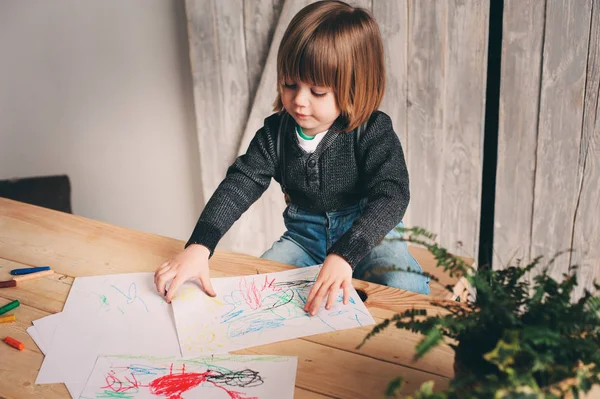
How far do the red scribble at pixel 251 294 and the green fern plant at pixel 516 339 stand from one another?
1.40ft

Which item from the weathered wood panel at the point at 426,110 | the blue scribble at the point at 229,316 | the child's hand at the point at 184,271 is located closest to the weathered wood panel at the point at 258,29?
the weathered wood panel at the point at 426,110

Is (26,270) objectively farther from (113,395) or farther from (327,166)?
(327,166)

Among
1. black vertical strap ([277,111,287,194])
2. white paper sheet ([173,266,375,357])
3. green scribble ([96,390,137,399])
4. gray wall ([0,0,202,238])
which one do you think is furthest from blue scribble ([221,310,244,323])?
gray wall ([0,0,202,238])

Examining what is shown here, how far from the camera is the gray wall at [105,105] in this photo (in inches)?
106

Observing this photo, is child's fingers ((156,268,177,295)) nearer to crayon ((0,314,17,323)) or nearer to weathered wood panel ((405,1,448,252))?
crayon ((0,314,17,323))

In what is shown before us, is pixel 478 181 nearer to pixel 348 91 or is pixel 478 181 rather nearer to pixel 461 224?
pixel 461 224

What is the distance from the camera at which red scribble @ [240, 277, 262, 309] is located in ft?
3.97

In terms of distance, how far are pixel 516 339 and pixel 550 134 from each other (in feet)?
4.83

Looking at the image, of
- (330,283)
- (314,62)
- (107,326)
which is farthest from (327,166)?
(107,326)

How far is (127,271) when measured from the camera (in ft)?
4.48

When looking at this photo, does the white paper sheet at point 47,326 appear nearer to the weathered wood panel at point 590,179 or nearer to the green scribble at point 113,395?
the green scribble at point 113,395

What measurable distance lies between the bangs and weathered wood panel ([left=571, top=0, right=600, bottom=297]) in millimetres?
933

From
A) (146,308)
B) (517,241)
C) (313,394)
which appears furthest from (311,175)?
(517,241)

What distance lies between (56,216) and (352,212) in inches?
30.7
